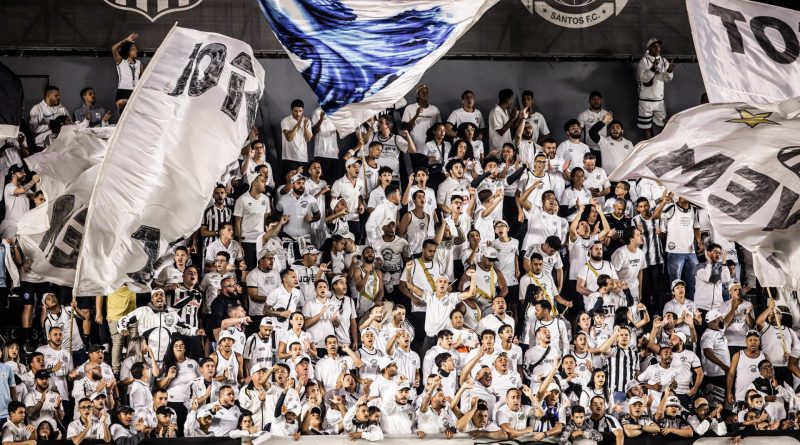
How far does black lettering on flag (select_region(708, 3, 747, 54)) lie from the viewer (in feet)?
42.9

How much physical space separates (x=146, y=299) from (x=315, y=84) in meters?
6.80

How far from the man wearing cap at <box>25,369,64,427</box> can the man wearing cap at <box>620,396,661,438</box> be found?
22.6 ft

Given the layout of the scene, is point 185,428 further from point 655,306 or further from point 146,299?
point 655,306

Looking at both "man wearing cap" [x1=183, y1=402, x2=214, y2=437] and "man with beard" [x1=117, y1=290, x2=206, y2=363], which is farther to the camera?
"man with beard" [x1=117, y1=290, x2=206, y2=363]

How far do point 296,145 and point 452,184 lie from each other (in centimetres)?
251

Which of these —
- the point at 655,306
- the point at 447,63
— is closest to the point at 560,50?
the point at 447,63

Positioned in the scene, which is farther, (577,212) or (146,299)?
(577,212)

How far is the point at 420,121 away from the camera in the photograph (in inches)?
829

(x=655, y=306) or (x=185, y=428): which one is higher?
(x=655, y=306)

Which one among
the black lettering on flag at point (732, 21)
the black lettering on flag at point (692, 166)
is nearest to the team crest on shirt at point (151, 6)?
the black lettering on flag at point (732, 21)

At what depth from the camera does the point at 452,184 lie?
19766mm

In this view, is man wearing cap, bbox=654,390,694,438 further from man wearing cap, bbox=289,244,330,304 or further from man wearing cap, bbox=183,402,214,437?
man wearing cap, bbox=183,402,214,437

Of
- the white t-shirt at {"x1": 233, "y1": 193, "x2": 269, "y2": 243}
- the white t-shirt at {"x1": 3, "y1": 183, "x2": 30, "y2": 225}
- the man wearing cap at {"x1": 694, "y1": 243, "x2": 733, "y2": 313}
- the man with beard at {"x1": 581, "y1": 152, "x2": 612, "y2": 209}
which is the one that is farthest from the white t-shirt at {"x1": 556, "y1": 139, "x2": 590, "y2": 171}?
the white t-shirt at {"x1": 3, "y1": 183, "x2": 30, "y2": 225}

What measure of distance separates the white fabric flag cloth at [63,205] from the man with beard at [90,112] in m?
6.47
